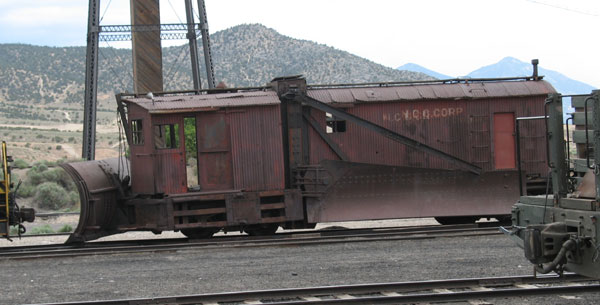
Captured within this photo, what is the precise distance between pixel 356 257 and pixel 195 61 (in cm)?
1283

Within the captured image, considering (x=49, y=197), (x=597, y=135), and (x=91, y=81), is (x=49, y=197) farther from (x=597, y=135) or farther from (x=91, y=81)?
(x=597, y=135)

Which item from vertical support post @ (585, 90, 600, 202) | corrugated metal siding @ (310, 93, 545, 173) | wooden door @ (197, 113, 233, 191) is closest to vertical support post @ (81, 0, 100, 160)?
wooden door @ (197, 113, 233, 191)

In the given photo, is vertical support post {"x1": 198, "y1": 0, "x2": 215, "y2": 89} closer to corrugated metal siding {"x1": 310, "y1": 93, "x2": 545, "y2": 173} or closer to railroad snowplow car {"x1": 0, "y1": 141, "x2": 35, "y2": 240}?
corrugated metal siding {"x1": 310, "y1": 93, "x2": 545, "y2": 173}

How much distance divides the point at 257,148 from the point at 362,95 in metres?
2.71

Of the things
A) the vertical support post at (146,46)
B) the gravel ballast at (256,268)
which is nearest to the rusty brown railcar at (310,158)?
the gravel ballast at (256,268)

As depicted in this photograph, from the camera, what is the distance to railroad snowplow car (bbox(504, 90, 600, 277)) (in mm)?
6125

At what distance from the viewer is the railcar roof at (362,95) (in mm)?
13375

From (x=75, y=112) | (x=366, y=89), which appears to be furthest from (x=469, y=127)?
(x=75, y=112)

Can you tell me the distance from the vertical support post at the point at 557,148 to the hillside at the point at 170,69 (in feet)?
223

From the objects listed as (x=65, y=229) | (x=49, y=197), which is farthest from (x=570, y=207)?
(x=49, y=197)

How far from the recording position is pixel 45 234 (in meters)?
15.5

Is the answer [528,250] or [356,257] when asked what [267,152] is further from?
[528,250]

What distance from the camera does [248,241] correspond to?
12578 mm

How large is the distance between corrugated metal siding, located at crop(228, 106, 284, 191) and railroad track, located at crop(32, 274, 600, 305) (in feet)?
18.5
